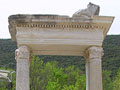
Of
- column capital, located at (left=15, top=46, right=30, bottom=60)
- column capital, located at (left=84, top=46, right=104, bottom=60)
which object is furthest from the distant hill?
column capital, located at (left=84, top=46, right=104, bottom=60)

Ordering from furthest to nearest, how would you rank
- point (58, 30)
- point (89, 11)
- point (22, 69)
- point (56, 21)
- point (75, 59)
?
point (75, 59) < point (89, 11) < point (58, 30) < point (56, 21) < point (22, 69)

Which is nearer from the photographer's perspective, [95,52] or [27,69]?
[27,69]

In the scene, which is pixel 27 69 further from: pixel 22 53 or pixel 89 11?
pixel 89 11

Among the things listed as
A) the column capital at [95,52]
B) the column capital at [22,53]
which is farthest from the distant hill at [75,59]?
the column capital at [95,52]

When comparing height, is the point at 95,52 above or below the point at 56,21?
below

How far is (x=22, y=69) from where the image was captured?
14414mm

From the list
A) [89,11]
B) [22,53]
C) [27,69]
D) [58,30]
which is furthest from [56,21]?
[27,69]

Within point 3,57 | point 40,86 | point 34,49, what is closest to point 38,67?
point 40,86

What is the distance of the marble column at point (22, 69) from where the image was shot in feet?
46.9

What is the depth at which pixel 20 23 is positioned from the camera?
47.8 feet

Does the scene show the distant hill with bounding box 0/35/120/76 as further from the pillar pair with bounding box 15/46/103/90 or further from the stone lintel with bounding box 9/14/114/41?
the stone lintel with bounding box 9/14/114/41

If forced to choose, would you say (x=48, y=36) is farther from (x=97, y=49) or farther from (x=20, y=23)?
(x=97, y=49)

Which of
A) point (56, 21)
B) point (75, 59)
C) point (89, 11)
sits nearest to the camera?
point (56, 21)

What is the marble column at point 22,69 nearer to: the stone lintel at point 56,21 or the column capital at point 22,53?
the column capital at point 22,53
